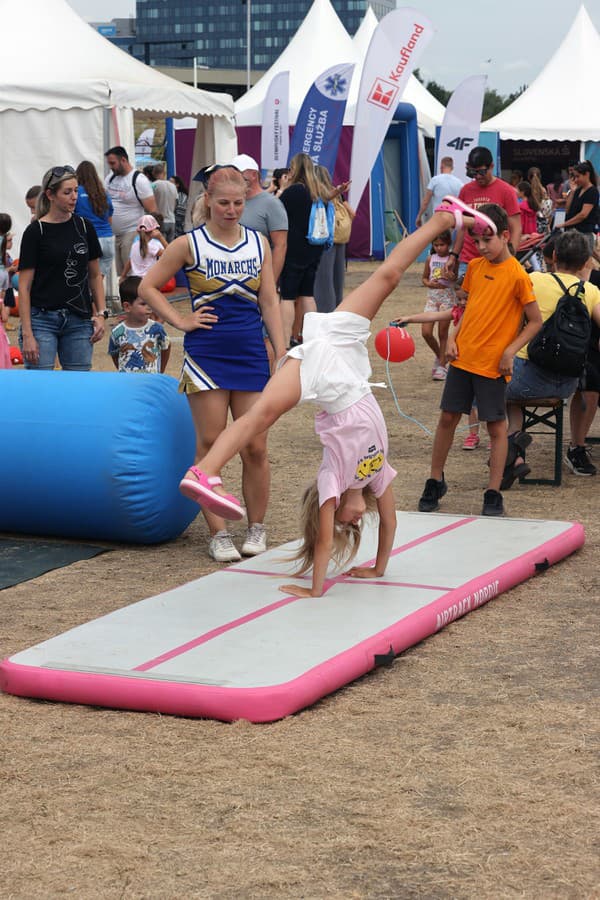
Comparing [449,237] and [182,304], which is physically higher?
[449,237]

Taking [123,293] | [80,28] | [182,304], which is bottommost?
[182,304]

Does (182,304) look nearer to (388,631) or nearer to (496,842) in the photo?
(388,631)

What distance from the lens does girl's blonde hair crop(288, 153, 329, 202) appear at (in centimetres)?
1181

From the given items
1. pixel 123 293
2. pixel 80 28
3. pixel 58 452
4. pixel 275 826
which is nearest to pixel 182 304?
pixel 80 28

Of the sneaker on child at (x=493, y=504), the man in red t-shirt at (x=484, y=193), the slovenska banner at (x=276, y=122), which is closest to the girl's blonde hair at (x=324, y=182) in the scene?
the man in red t-shirt at (x=484, y=193)

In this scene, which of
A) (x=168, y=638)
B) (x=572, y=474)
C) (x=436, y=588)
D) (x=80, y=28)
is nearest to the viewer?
(x=168, y=638)

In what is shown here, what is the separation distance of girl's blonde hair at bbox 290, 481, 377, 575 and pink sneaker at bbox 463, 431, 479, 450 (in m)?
3.47

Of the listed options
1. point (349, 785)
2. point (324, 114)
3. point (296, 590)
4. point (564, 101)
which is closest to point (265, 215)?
point (296, 590)

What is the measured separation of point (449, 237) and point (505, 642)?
5.86 meters

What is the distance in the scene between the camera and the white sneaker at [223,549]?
6082mm

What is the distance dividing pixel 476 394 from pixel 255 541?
1492 millimetres

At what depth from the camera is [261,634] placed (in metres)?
4.59

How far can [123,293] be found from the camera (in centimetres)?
756

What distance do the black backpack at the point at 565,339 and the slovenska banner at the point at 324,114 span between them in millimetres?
12322
